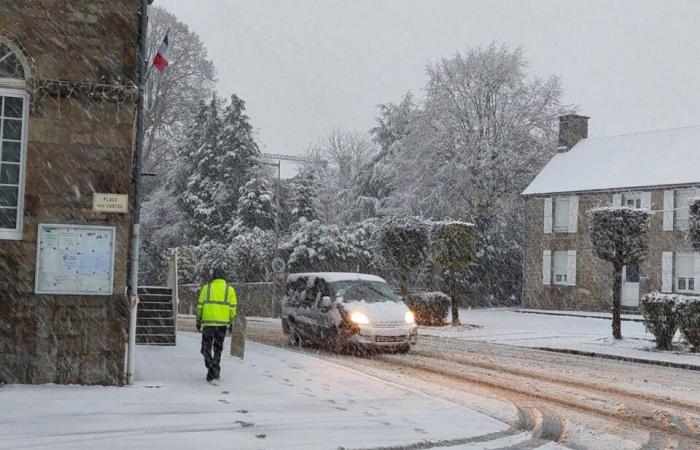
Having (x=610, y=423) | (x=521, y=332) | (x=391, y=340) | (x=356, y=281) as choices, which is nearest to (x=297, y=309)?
(x=356, y=281)

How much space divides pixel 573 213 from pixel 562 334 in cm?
1609

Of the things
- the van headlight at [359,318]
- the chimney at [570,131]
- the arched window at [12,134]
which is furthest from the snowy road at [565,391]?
the chimney at [570,131]

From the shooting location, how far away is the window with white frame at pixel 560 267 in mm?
42531

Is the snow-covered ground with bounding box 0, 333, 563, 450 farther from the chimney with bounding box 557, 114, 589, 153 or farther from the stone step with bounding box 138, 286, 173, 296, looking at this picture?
the chimney with bounding box 557, 114, 589, 153

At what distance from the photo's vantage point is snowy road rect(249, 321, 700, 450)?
9922mm

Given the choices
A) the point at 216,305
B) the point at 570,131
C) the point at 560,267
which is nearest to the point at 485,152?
the point at 570,131

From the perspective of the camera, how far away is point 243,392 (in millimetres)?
11516

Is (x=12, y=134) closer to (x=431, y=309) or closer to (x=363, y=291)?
(x=363, y=291)

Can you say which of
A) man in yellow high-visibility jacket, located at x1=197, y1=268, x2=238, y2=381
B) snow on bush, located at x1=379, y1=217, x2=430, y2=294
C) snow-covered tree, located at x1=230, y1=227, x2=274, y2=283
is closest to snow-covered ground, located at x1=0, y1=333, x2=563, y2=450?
man in yellow high-visibility jacket, located at x1=197, y1=268, x2=238, y2=381

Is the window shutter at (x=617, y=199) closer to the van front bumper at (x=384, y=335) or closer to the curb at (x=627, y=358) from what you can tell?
the curb at (x=627, y=358)

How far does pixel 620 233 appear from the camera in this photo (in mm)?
22500

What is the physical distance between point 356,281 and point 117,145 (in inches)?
363

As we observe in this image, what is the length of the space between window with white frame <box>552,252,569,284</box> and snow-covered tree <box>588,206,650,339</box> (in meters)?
19.8

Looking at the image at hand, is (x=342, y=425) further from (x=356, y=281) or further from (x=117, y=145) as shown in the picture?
(x=356, y=281)
